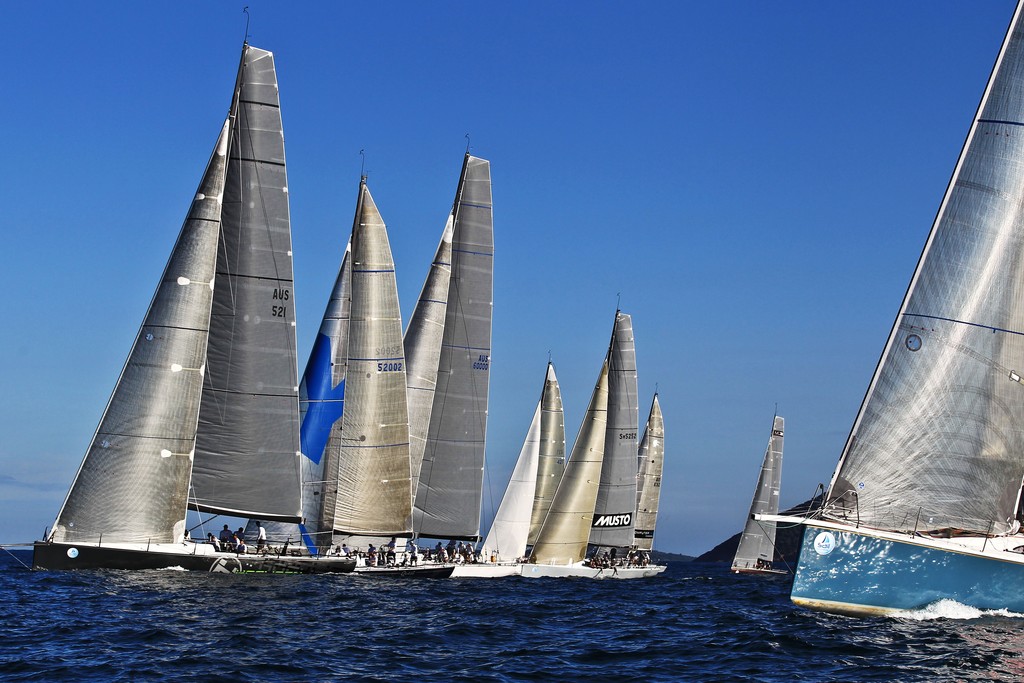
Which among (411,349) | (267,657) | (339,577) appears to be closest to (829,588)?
(267,657)

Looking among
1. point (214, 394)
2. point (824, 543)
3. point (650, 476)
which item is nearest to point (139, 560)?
point (214, 394)

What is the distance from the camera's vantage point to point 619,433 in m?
52.9

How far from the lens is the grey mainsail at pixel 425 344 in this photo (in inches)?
1603

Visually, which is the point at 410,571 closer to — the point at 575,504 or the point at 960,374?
the point at 575,504

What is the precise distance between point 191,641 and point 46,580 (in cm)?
1222

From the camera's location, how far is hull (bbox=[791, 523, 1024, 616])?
74.7 feet

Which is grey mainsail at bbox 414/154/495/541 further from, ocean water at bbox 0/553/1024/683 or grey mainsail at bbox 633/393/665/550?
grey mainsail at bbox 633/393/665/550

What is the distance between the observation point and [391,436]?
37250 mm

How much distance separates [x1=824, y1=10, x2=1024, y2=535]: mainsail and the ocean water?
2363mm

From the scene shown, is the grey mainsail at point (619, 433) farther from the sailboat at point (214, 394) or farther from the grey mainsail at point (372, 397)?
the sailboat at point (214, 394)

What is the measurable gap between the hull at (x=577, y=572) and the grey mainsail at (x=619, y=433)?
2120 mm

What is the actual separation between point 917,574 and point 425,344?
21.8 m

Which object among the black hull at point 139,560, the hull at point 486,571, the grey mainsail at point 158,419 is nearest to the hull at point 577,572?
the hull at point 486,571

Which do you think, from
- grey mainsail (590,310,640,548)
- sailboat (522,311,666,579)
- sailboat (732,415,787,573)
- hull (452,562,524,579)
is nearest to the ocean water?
hull (452,562,524,579)
